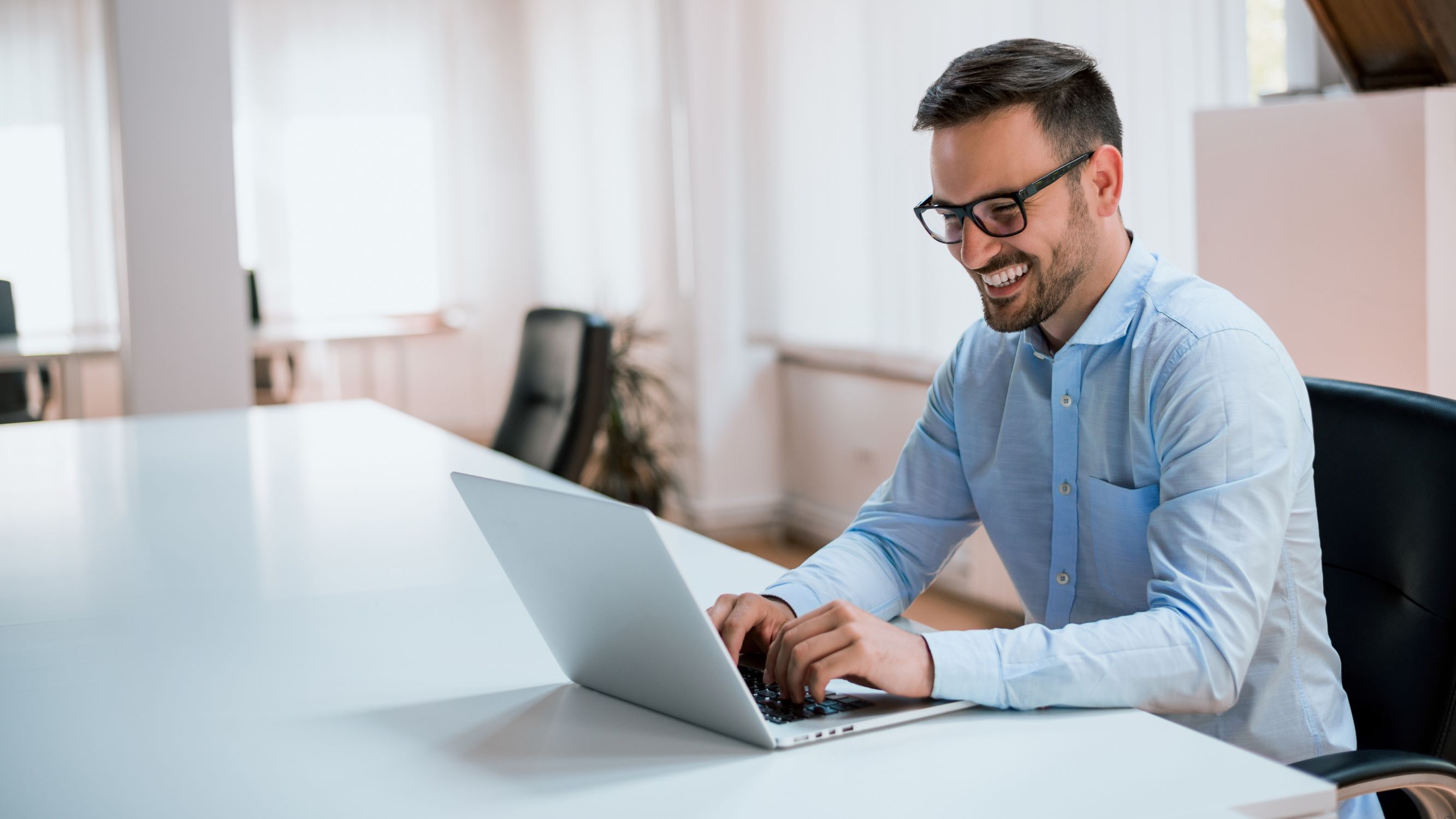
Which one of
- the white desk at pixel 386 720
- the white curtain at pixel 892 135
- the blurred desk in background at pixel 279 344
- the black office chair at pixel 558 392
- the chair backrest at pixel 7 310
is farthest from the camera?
the blurred desk in background at pixel 279 344

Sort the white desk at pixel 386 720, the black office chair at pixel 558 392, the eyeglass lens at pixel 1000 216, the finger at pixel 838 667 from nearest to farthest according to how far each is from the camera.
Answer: the white desk at pixel 386 720 < the finger at pixel 838 667 < the eyeglass lens at pixel 1000 216 < the black office chair at pixel 558 392

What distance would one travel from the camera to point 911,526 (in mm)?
1565

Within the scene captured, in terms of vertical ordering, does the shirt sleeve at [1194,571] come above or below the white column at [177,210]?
below

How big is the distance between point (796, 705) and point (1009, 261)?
52cm

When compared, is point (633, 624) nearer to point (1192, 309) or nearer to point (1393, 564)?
point (1192, 309)

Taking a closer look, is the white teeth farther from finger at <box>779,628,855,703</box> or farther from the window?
the window

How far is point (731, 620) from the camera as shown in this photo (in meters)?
1.25

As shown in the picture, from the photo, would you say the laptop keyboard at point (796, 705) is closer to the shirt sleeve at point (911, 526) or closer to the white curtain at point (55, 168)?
the shirt sleeve at point (911, 526)

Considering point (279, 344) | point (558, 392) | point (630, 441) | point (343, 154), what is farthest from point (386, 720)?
point (343, 154)

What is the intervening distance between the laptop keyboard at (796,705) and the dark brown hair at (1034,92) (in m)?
0.58

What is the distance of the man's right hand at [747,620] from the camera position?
1242mm

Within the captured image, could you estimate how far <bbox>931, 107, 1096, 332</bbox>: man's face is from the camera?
1.33m

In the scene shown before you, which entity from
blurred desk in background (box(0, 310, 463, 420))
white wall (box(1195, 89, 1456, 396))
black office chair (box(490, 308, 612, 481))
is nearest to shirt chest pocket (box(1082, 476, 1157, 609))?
white wall (box(1195, 89, 1456, 396))

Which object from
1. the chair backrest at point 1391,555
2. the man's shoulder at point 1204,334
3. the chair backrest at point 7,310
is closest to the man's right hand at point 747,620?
the man's shoulder at point 1204,334
